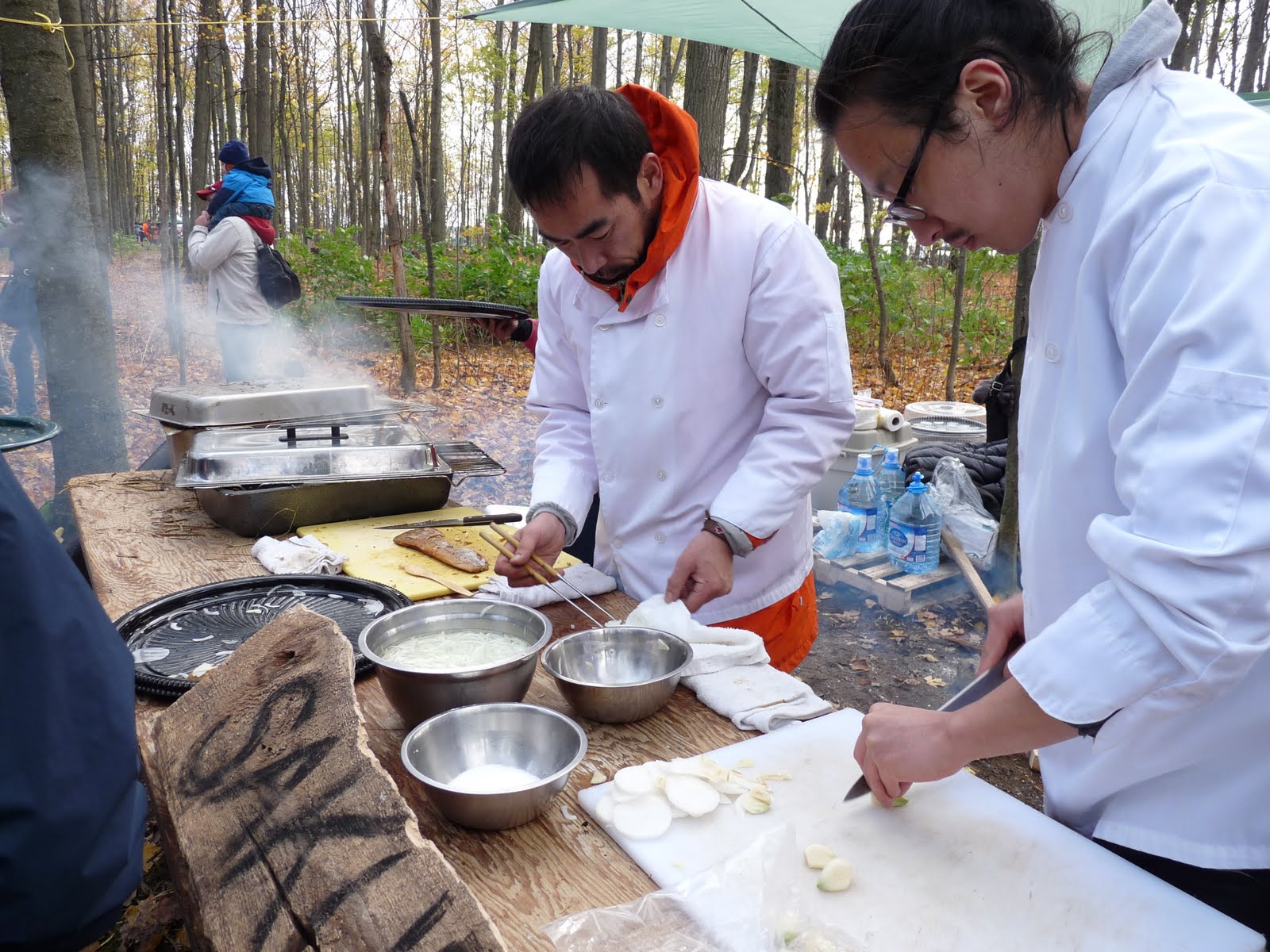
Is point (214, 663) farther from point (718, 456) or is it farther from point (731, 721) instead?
point (718, 456)

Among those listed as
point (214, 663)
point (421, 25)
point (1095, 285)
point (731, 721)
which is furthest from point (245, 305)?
point (421, 25)

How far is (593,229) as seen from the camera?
6.41 feet

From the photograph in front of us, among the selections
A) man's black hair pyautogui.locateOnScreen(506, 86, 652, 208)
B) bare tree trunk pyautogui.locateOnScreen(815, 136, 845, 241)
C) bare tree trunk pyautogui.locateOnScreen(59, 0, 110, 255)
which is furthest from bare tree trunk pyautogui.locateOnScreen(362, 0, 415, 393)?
man's black hair pyautogui.locateOnScreen(506, 86, 652, 208)

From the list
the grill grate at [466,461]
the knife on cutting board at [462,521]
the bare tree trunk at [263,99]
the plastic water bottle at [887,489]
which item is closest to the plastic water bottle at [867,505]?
the plastic water bottle at [887,489]

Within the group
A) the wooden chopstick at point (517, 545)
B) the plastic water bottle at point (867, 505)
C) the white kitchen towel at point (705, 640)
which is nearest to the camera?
the white kitchen towel at point (705, 640)

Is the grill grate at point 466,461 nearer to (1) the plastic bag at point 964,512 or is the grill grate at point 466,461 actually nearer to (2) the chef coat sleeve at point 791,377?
(2) the chef coat sleeve at point 791,377

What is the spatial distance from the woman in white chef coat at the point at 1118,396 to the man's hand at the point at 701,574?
0.69m

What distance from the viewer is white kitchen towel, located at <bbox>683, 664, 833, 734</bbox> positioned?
5.22ft

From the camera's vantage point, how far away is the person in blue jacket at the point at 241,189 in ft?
23.6

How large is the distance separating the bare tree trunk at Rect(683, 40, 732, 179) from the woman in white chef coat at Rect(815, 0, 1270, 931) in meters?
6.14

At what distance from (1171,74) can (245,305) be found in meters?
7.53

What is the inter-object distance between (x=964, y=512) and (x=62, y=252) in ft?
18.2

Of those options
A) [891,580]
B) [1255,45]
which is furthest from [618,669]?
[1255,45]

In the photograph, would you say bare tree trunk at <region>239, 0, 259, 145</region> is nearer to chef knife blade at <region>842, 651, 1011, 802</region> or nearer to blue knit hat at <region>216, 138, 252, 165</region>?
blue knit hat at <region>216, 138, 252, 165</region>
